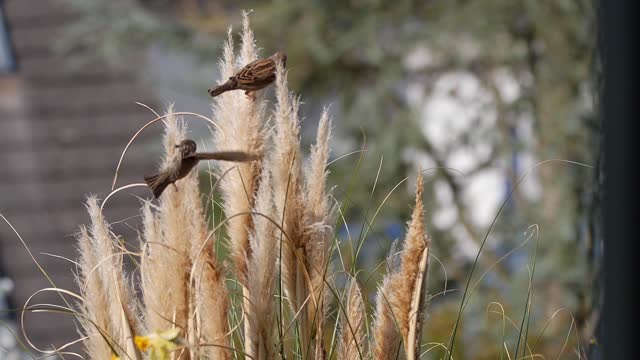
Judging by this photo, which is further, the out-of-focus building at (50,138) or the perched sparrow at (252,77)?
the out-of-focus building at (50,138)

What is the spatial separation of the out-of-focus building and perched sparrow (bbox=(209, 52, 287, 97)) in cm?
502

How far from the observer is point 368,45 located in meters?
4.89

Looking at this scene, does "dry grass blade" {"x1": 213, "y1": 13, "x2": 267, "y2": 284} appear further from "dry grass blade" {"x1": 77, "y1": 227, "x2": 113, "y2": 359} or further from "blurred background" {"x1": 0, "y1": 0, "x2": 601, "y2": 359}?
"blurred background" {"x1": 0, "y1": 0, "x2": 601, "y2": 359}

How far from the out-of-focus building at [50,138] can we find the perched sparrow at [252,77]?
5024mm

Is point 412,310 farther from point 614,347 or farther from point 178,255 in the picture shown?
point 614,347

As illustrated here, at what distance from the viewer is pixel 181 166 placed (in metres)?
0.93

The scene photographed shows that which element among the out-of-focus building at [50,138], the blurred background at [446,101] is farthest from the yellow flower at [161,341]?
the out-of-focus building at [50,138]

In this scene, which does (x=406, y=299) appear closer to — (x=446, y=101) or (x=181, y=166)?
(x=181, y=166)

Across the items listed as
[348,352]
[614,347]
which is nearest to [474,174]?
[348,352]

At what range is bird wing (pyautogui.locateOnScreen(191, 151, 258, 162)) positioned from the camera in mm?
919

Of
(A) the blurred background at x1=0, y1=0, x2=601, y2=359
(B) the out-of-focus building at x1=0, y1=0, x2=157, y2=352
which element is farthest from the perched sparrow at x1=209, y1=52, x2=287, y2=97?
(B) the out-of-focus building at x1=0, y1=0, x2=157, y2=352

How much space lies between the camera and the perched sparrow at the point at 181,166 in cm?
92

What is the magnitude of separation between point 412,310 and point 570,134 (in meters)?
3.92

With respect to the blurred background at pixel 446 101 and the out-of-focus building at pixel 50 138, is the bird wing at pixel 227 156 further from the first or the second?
the out-of-focus building at pixel 50 138
